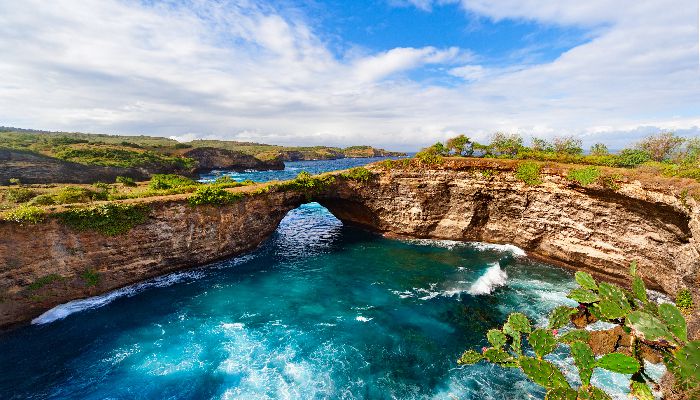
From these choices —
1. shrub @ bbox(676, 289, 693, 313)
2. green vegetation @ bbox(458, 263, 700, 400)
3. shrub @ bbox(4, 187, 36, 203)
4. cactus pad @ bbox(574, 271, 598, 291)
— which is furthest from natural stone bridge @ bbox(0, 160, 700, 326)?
green vegetation @ bbox(458, 263, 700, 400)

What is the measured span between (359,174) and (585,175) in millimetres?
21320

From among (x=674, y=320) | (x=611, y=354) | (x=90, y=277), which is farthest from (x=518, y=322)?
(x=90, y=277)

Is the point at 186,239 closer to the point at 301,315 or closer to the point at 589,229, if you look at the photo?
the point at 301,315

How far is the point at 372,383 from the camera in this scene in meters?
15.5

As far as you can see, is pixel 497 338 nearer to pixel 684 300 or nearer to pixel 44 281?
pixel 684 300

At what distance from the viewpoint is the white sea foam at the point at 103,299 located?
2102 centimetres

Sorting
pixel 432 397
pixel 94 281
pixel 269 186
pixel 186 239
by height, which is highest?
pixel 269 186

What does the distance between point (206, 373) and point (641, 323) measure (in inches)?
720

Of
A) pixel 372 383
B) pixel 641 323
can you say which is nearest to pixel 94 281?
pixel 372 383

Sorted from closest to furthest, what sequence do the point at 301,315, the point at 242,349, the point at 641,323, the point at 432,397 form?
the point at 641,323 → the point at 432,397 → the point at 242,349 → the point at 301,315

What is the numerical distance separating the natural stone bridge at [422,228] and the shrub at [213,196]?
583mm

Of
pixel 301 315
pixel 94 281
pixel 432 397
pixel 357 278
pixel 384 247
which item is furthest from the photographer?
pixel 384 247

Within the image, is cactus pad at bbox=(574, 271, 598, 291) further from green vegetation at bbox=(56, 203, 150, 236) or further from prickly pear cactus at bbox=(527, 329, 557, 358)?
green vegetation at bbox=(56, 203, 150, 236)

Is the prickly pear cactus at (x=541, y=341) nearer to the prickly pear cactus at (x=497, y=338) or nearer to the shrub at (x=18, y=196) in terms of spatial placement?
the prickly pear cactus at (x=497, y=338)
